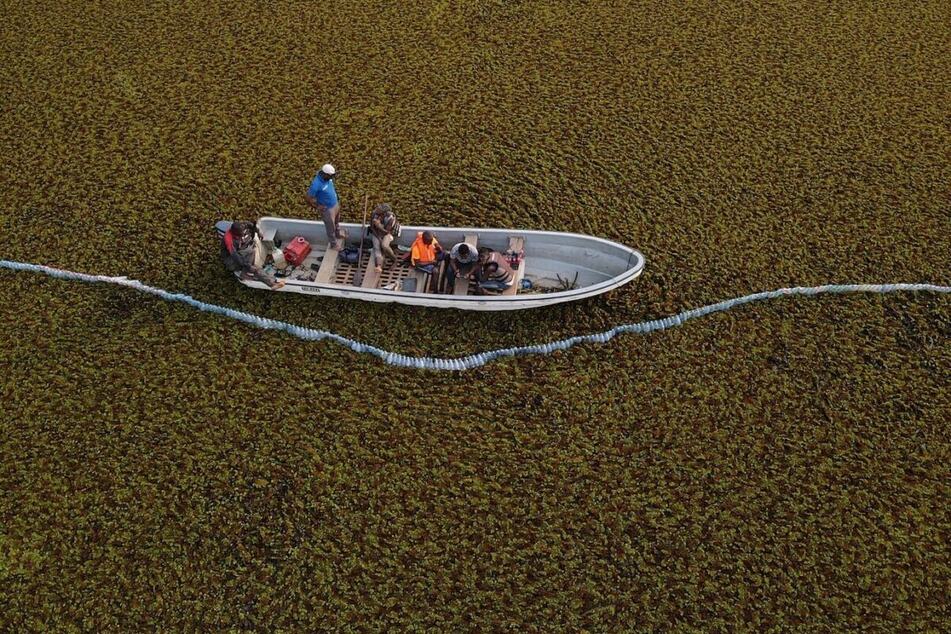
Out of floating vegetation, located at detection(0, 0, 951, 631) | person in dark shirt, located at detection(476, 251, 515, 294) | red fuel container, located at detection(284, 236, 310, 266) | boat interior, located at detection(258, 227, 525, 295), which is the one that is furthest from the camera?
red fuel container, located at detection(284, 236, 310, 266)

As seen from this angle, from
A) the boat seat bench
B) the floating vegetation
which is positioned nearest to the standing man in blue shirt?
the floating vegetation

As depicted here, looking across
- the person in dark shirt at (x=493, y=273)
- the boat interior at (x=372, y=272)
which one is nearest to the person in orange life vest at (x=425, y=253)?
the boat interior at (x=372, y=272)

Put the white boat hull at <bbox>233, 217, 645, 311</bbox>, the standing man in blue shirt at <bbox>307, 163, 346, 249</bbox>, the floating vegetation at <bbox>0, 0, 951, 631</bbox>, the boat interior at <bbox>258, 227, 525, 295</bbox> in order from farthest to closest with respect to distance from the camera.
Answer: the boat interior at <bbox>258, 227, 525, 295</bbox>, the white boat hull at <bbox>233, 217, 645, 311</bbox>, the standing man in blue shirt at <bbox>307, 163, 346, 249</bbox>, the floating vegetation at <bbox>0, 0, 951, 631</bbox>

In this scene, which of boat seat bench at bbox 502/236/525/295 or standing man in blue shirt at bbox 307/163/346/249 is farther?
boat seat bench at bbox 502/236/525/295

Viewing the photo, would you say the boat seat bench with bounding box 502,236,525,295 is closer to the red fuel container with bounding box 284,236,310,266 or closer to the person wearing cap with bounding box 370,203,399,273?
the person wearing cap with bounding box 370,203,399,273

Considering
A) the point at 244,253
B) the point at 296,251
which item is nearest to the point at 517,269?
the point at 296,251

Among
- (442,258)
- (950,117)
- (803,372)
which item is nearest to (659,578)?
(803,372)

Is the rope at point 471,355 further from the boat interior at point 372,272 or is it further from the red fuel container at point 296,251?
the red fuel container at point 296,251

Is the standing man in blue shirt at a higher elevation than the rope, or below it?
higher
